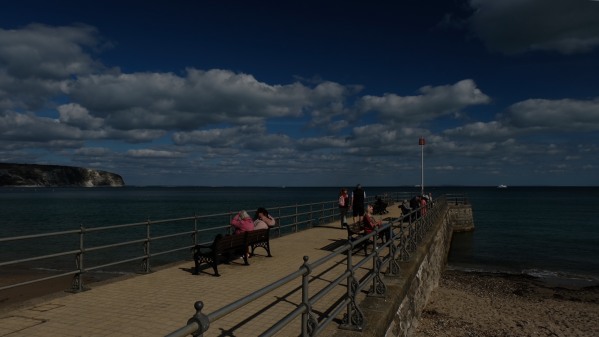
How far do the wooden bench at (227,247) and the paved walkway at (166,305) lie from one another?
0.29 metres

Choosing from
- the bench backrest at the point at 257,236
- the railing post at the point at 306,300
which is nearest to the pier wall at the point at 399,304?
the railing post at the point at 306,300

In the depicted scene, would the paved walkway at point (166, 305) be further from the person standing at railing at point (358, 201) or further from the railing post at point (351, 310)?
the person standing at railing at point (358, 201)

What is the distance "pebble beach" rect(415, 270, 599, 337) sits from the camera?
39.7ft

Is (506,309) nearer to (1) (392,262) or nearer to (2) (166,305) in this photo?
(1) (392,262)

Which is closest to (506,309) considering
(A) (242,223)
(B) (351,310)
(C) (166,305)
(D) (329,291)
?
(A) (242,223)

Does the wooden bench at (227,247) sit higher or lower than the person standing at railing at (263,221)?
lower

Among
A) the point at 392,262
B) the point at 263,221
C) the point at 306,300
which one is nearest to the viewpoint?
the point at 306,300

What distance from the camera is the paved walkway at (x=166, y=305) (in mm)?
5625

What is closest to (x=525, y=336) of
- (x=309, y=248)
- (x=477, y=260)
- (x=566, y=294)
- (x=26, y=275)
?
(x=309, y=248)

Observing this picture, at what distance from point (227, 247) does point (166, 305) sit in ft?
8.63

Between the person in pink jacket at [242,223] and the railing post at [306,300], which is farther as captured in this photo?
the person in pink jacket at [242,223]

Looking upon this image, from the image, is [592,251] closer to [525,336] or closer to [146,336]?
Answer: [525,336]

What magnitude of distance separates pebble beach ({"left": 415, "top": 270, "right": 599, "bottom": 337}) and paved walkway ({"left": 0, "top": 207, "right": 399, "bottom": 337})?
4288 mm

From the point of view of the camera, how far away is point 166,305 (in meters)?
6.71
